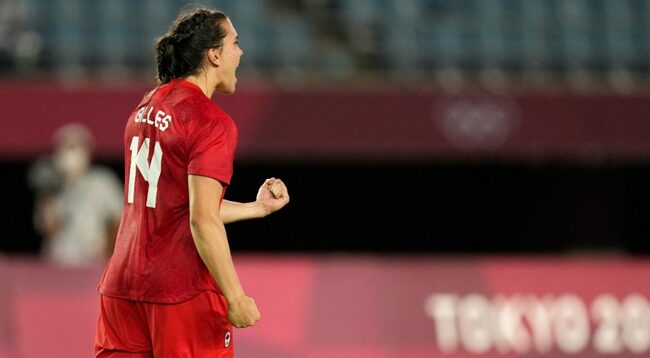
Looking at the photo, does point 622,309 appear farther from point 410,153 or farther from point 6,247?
point 6,247

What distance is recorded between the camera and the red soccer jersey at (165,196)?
371 cm

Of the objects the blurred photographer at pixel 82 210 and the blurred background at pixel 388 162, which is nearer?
the blurred background at pixel 388 162

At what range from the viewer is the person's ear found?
382 centimetres

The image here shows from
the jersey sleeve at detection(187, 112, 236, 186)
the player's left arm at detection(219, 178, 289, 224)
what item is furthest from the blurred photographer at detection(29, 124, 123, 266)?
the jersey sleeve at detection(187, 112, 236, 186)

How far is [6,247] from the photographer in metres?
11.4

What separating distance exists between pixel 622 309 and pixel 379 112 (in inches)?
125

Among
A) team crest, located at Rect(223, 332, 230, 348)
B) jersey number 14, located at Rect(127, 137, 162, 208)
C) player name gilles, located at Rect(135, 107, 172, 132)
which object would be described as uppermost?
player name gilles, located at Rect(135, 107, 172, 132)

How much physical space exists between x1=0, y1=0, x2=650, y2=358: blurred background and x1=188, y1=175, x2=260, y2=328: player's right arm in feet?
9.52

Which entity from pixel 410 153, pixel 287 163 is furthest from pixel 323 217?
pixel 410 153

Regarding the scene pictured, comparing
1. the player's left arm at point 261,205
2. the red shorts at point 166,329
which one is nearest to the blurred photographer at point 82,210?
the player's left arm at point 261,205

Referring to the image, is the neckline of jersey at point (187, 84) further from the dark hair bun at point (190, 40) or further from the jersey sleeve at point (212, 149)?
the jersey sleeve at point (212, 149)

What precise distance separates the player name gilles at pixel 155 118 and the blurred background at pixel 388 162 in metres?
2.85

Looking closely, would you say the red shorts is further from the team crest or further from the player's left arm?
the player's left arm

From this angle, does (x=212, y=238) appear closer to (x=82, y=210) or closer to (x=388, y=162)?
(x=82, y=210)
